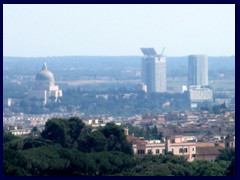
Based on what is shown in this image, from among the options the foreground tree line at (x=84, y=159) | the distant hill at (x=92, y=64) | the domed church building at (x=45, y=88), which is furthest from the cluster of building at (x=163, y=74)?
the foreground tree line at (x=84, y=159)

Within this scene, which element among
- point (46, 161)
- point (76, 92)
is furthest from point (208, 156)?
point (76, 92)

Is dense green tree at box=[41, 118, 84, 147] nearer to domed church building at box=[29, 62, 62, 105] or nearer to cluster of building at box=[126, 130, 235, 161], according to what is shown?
cluster of building at box=[126, 130, 235, 161]

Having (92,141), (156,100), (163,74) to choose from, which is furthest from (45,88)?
(92,141)

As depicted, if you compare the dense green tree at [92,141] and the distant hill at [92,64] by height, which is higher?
the distant hill at [92,64]

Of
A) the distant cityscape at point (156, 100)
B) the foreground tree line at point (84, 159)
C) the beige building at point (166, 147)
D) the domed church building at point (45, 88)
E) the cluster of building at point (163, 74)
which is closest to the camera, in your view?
the foreground tree line at point (84, 159)

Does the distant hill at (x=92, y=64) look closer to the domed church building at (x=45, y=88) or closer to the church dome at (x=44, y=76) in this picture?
the church dome at (x=44, y=76)

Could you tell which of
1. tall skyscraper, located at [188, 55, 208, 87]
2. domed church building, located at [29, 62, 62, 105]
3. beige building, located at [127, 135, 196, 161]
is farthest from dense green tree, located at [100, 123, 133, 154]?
tall skyscraper, located at [188, 55, 208, 87]
